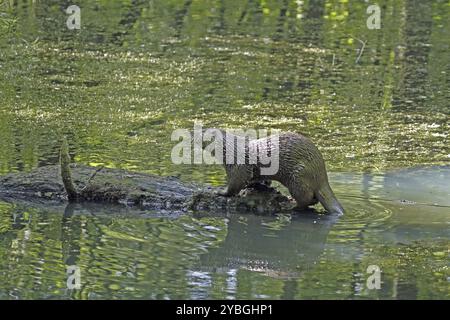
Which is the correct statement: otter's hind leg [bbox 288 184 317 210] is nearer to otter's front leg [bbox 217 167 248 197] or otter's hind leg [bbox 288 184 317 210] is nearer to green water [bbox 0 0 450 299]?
green water [bbox 0 0 450 299]

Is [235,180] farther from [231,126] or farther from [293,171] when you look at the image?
[231,126]

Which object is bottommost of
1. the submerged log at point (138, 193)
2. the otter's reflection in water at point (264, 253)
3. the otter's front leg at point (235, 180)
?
the otter's reflection in water at point (264, 253)

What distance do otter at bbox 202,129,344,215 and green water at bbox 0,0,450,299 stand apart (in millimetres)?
178

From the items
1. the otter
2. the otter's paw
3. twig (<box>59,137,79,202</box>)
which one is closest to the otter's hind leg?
the otter

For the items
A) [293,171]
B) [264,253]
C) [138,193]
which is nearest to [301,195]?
[293,171]

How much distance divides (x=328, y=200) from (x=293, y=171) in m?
0.37

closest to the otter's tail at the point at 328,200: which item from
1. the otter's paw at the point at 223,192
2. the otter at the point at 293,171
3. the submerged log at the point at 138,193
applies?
A: the otter at the point at 293,171

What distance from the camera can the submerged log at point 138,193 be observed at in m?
Result: 7.70

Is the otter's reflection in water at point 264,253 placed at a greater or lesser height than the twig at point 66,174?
lesser

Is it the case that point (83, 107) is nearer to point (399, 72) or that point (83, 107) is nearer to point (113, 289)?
point (399, 72)

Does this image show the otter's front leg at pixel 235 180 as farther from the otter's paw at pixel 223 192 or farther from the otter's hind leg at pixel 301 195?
the otter's hind leg at pixel 301 195

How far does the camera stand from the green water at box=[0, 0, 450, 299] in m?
6.43

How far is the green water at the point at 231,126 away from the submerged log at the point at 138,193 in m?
0.13

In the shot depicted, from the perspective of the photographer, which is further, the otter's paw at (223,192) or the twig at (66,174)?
the otter's paw at (223,192)
